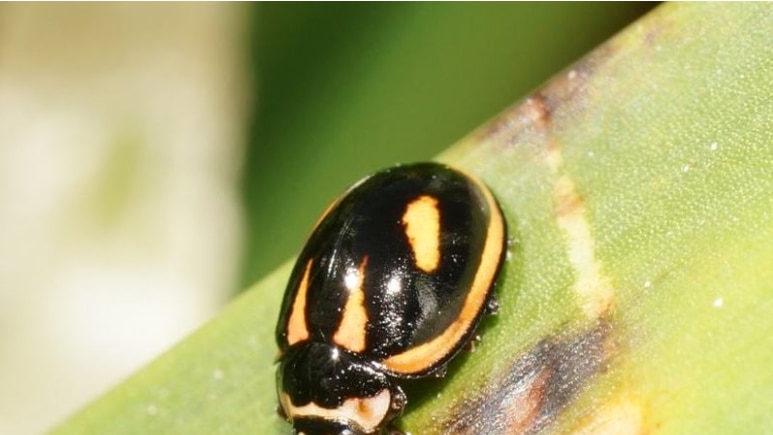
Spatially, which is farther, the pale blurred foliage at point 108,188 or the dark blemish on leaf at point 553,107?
the pale blurred foliage at point 108,188

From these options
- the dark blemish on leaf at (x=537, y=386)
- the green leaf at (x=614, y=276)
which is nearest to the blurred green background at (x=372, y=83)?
the green leaf at (x=614, y=276)

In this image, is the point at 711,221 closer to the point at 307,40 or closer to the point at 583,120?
the point at 583,120

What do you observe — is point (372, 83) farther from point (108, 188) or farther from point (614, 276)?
point (614, 276)

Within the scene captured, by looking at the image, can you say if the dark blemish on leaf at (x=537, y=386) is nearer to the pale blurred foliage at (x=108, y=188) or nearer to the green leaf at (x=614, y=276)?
the green leaf at (x=614, y=276)

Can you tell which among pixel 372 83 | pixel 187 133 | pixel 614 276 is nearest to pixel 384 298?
pixel 614 276

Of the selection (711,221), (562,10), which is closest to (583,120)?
(711,221)

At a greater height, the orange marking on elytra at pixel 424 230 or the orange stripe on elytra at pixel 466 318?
the orange marking on elytra at pixel 424 230

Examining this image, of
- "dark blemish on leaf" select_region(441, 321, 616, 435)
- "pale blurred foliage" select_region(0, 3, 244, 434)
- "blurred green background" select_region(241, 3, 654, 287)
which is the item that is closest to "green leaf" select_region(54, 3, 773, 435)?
"dark blemish on leaf" select_region(441, 321, 616, 435)
